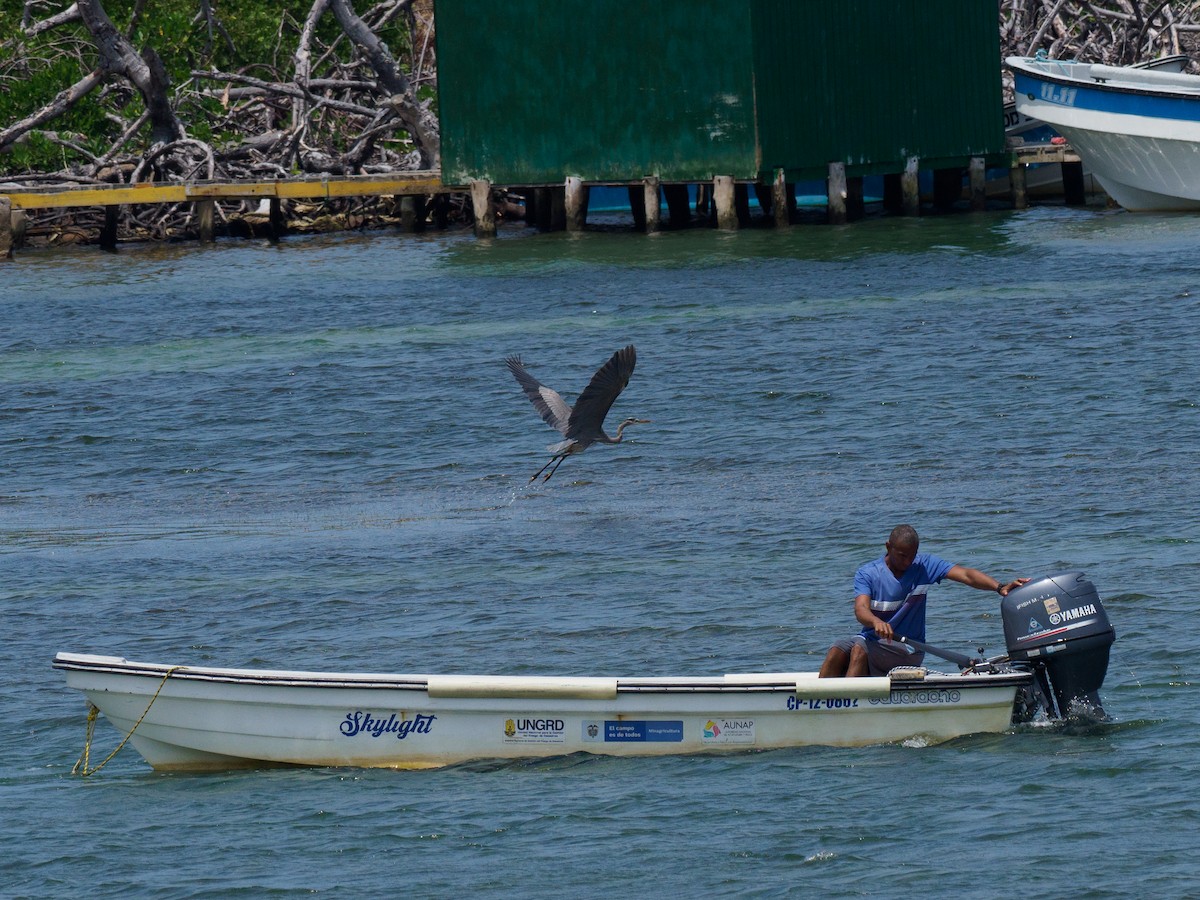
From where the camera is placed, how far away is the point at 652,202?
35.3m

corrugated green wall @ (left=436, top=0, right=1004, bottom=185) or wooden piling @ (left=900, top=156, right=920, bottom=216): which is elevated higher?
corrugated green wall @ (left=436, top=0, right=1004, bottom=185)

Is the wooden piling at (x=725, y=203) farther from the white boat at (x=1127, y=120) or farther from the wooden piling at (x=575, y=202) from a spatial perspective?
the white boat at (x=1127, y=120)

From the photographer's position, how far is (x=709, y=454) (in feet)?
63.5

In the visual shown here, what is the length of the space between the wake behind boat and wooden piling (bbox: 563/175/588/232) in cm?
2567

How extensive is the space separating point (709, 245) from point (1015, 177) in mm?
8083

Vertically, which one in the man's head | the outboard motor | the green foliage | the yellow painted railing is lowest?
the outboard motor

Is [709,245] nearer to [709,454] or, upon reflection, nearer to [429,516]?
[709,454]

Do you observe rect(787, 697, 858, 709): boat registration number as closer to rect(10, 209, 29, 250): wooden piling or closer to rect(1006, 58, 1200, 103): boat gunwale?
rect(1006, 58, 1200, 103): boat gunwale

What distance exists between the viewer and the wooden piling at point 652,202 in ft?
115

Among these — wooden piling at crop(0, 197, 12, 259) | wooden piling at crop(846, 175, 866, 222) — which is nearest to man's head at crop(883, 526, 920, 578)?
wooden piling at crop(846, 175, 866, 222)

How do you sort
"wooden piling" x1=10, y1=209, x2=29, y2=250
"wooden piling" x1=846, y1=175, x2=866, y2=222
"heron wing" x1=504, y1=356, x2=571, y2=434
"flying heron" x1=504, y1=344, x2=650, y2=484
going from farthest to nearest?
"wooden piling" x1=10, y1=209, x2=29, y2=250 → "wooden piling" x1=846, y1=175, x2=866, y2=222 → "heron wing" x1=504, y1=356, x2=571, y2=434 → "flying heron" x1=504, y1=344, x2=650, y2=484

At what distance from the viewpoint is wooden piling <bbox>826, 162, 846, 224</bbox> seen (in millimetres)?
34531

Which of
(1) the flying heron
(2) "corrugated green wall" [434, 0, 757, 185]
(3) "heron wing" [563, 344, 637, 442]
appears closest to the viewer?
(3) "heron wing" [563, 344, 637, 442]

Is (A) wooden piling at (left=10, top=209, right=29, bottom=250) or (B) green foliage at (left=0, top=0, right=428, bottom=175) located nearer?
(A) wooden piling at (left=10, top=209, right=29, bottom=250)
